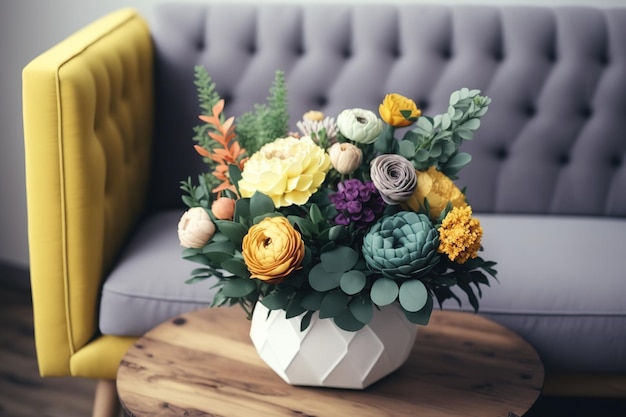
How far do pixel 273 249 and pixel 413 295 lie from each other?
0.59 ft

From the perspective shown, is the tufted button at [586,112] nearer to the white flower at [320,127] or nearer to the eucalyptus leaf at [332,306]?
the white flower at [320,127]

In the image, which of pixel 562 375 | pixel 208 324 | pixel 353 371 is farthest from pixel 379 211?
pixel 562 375

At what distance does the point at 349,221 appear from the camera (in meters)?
0.90

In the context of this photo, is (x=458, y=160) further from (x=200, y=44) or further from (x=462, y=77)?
(x=200, y=44)

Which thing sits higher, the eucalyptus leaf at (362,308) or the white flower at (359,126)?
the white flower at (359,126)

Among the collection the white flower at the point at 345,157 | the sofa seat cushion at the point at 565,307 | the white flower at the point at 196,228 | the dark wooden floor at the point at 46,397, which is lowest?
the dark wooden floor at the point at 46,397

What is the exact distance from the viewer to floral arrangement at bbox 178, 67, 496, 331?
86 cm

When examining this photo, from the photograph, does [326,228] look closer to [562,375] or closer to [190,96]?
[562,375]

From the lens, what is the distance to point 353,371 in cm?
96

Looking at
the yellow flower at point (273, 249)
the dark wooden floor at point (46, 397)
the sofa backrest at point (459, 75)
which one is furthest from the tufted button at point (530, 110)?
the yellow flower at point (273, 249)

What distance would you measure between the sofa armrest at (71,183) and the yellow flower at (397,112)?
67cm

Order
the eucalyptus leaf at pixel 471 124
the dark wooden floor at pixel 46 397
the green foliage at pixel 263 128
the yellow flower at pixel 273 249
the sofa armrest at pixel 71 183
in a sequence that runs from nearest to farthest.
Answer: the yellow flower at pixel 273 249, the eucalyptus leaf at pixel 471 124, the green foliage at pixel 263 128, the sofa armrest at pixel 71 183, the dark wooden floor at pixel 46 397

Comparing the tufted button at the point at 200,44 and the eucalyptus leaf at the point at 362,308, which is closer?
the eucalyptus leaf at the point at 362,308

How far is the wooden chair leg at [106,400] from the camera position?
1438 mm
